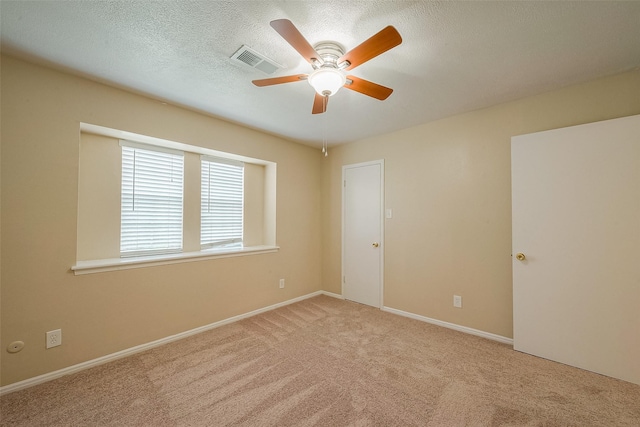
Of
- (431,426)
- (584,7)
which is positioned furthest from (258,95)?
(431,426)

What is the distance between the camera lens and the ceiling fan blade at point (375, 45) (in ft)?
4.27

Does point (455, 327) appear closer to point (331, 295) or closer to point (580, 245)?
point (580, 245)

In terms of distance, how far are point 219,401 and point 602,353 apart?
304 cm

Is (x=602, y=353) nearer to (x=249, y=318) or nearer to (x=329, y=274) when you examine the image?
(x=329, y=274)

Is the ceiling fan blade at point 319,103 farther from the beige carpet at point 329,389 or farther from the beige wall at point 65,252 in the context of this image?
the beige carpet at point 329,389

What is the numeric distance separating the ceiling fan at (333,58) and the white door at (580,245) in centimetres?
178

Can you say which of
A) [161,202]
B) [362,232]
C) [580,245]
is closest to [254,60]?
[161,202]

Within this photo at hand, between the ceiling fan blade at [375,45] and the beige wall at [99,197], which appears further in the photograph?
the beige wall at [99,197]

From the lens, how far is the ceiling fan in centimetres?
133

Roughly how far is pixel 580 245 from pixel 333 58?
258 centimetres

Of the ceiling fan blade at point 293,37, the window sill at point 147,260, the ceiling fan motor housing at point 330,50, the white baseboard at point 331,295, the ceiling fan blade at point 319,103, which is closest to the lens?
the ceiling fan blade at point 293,37

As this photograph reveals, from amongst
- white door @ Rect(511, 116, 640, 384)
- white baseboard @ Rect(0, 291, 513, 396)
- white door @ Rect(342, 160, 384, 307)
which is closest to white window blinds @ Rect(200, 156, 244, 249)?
white baseboard @ Rect(0, 291, 513, 396)

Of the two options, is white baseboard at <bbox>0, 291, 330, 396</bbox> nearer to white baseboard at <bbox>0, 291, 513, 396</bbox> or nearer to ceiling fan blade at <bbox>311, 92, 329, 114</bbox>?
white baseboard at <bbox>0, 291, 513, 396</bbox>

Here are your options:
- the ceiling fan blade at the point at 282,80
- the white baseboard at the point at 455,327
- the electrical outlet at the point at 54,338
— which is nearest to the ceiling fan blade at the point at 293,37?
the ceiling fan blade at the point at 282,80
